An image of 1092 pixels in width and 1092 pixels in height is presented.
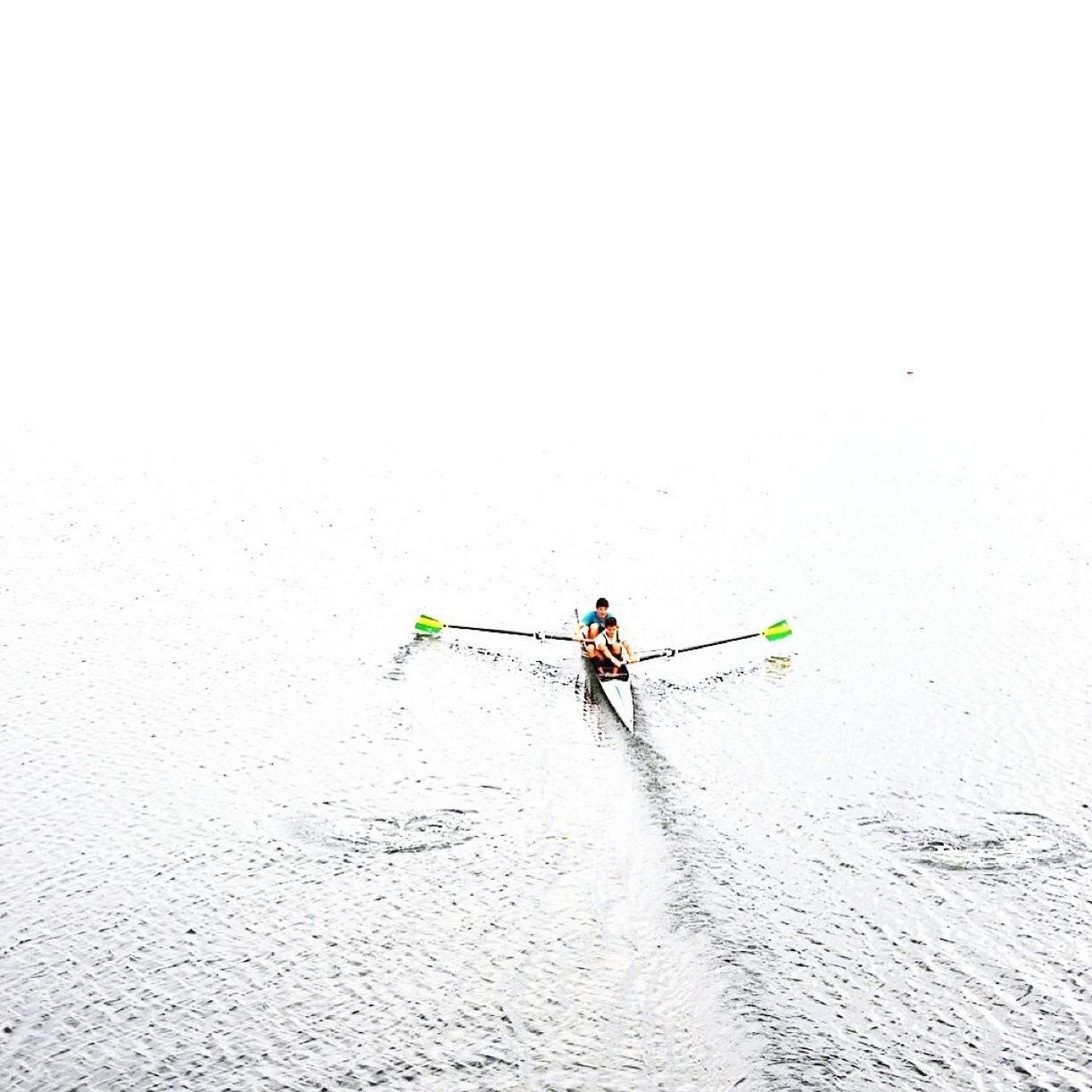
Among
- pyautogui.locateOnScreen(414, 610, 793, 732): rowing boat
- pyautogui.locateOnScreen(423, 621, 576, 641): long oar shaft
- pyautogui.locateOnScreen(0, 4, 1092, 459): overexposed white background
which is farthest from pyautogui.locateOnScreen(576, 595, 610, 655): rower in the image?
pyautogui.locateOnScreen(0, 4, 1092, 459): overexposed white background

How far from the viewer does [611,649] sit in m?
28.4

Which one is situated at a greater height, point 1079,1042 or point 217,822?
point 217,822

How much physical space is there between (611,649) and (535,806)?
6.21 metres

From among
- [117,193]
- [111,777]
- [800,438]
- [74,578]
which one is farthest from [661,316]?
[111,777]

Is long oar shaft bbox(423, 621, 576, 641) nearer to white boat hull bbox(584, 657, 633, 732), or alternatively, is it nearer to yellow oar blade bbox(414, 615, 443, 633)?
yellow oar blade bbox(414, 615, 443, 633)

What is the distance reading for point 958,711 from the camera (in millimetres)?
28000

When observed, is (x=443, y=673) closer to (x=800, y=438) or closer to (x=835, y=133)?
(x=800, y=438)

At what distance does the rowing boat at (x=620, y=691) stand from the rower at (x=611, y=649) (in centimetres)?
18

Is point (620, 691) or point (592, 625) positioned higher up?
point (592, 625)

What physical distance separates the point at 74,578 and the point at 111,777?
1311 centimetres

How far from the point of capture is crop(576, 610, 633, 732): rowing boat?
2633 cm

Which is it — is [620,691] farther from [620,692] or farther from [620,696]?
[620,696]

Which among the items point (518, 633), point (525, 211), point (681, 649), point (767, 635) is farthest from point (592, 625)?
point (525, 211)

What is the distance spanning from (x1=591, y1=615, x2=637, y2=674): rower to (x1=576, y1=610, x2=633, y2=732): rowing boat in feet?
0.60
